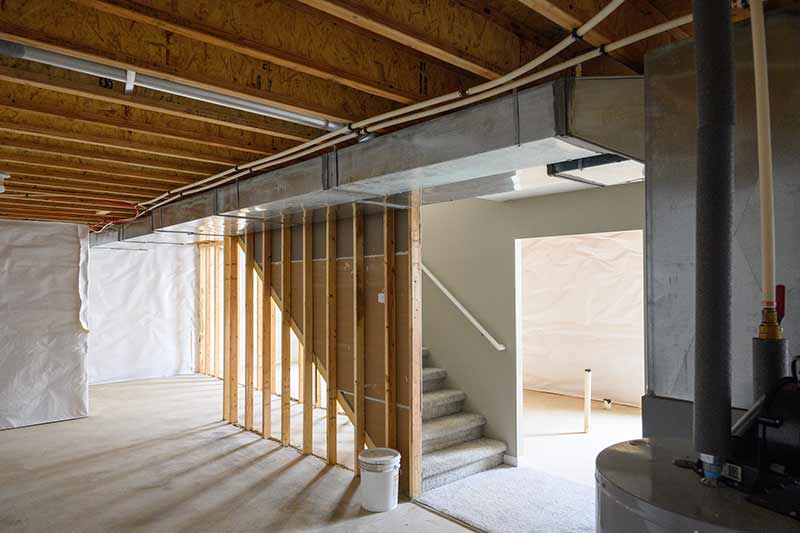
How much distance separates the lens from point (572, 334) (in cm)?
807

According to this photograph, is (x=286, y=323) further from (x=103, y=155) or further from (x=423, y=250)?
(x=103, y=155)

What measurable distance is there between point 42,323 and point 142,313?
302 cm

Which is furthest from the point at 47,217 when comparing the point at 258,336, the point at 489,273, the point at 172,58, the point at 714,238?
the point at 714,238

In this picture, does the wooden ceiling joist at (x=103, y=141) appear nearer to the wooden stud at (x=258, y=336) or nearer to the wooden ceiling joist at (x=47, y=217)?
the wooden ceiling joist at (x=47, y=217)

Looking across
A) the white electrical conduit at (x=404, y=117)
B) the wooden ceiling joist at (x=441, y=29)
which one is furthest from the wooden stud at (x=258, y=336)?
the wooden ceiling joist at (x=441, y=29)

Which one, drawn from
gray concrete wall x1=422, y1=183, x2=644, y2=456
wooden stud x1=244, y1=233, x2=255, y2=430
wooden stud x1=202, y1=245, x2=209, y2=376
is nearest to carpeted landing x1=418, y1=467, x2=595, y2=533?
gray concrete wall x1=422, y1=183, x2=644, y2=456

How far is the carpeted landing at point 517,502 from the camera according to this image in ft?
12.0

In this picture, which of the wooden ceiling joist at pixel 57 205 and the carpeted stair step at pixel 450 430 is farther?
the wooden ceiling joist at pixel 57 205

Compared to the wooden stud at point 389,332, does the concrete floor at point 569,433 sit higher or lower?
lower

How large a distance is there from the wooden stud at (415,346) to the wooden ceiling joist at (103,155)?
150 cm

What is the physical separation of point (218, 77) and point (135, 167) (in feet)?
6.85

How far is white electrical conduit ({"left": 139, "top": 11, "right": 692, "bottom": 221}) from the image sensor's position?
73.1 inches

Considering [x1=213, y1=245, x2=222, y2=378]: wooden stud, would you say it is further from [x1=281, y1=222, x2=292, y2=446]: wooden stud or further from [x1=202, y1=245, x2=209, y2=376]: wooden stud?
[x1=281, y1=222, x2=292, y2=446]: wooden stud

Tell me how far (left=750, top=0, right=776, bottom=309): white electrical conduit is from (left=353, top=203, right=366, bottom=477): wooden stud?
A: 11.0 feet
